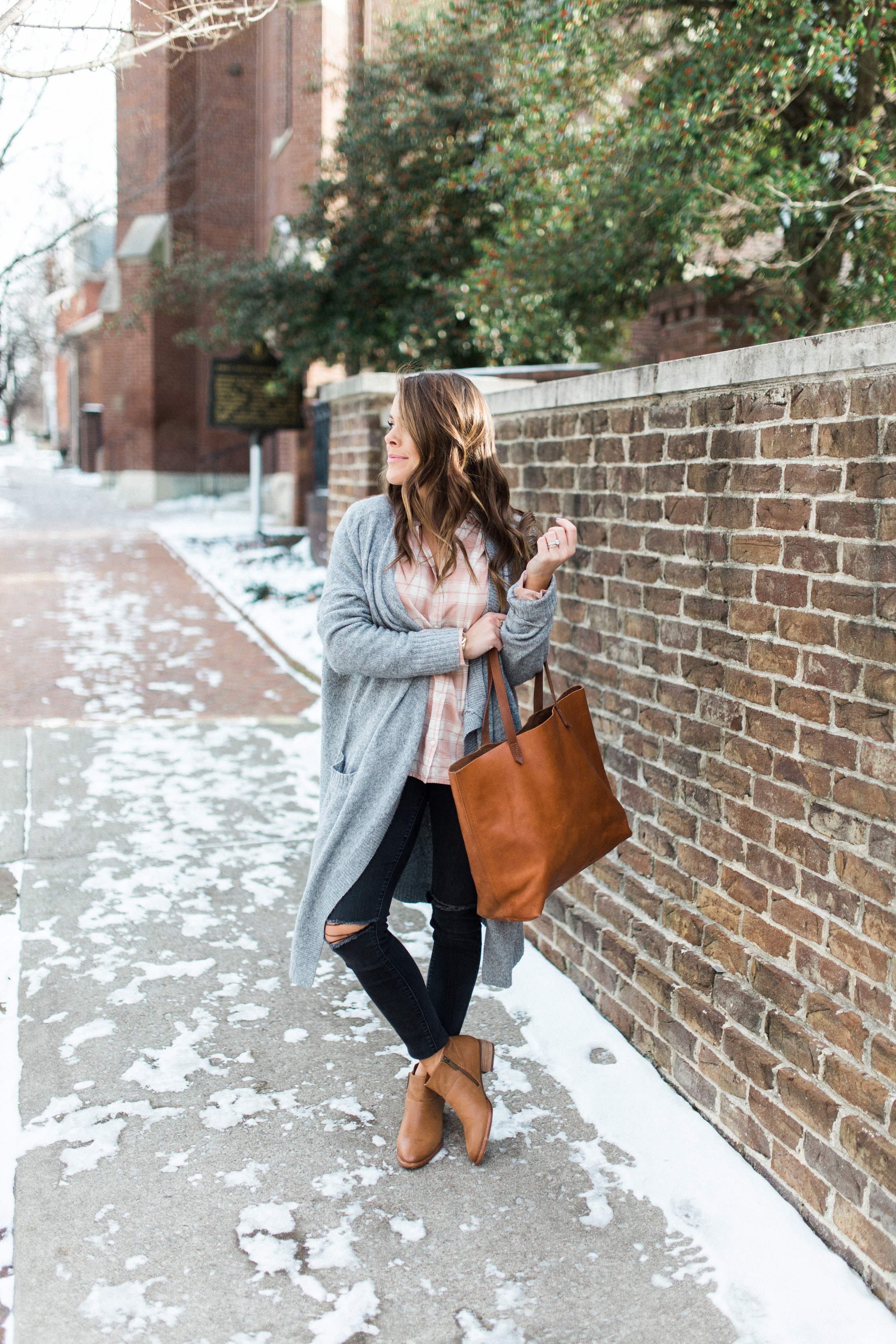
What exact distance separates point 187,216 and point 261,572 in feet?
48.5

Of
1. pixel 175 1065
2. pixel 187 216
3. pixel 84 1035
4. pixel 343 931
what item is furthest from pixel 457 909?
pixel 187 216

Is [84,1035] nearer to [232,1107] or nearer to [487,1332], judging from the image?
[232,1107]

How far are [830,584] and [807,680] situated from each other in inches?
8.5

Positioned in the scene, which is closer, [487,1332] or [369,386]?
[487,1332]

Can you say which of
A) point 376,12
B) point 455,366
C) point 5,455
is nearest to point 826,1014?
point 455,366

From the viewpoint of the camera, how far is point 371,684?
249 cm

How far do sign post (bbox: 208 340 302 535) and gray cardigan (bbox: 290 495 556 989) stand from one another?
1404cm

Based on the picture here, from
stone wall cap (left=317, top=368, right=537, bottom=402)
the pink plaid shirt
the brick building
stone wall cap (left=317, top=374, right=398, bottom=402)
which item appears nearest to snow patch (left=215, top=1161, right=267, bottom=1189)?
the pink plaid shirt

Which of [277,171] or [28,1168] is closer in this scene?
[28,1168]

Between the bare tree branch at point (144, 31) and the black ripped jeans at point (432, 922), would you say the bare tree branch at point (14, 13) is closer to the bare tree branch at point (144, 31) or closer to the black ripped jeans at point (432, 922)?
the bare tree branch at point (144, 31)

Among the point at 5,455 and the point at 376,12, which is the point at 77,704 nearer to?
the point at 376,12

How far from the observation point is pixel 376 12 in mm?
15391

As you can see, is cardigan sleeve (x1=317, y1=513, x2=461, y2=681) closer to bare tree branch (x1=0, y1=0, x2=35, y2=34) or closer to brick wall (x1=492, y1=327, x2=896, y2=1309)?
brick wall (x1=492, y1=327, x2=896, y2=1309)

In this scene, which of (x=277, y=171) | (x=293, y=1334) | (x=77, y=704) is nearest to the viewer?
(x=293, y=1334)
